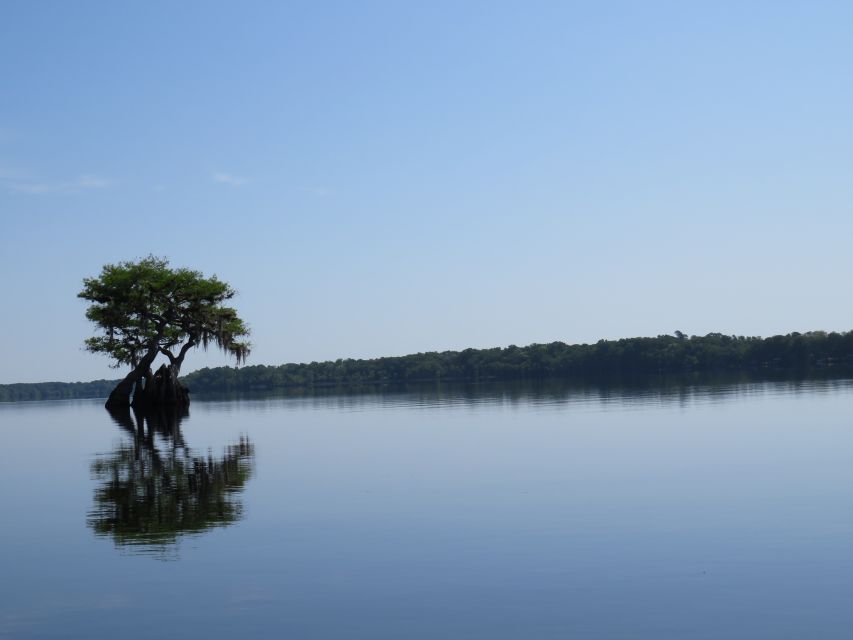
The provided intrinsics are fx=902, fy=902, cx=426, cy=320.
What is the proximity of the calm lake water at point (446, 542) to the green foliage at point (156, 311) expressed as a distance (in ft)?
137

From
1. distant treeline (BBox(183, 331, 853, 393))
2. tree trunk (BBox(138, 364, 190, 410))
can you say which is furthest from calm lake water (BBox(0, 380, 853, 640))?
distant treeline (BBox(183, 331, 853, 393))

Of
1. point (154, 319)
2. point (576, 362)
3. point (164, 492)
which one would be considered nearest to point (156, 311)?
point (154, 319)

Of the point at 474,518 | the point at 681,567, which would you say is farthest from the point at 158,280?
the point at 681,567

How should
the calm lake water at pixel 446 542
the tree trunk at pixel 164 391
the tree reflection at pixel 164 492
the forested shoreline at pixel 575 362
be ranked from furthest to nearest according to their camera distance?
the forested shoreline at pixel 575 362
the tree trunk at pixel 164 391
the tree reflection at pixel 164 492
the calm lake water at pixel 446 542

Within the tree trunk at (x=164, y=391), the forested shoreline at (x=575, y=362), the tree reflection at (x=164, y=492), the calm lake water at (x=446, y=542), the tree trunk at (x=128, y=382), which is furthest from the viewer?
the forested shoreline at (x=575, y=362)

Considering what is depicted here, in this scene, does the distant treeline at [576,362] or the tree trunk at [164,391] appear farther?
the distant treeline at [576,362]

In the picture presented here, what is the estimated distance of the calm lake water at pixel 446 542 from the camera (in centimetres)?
859

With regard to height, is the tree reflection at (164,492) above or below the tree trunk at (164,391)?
below

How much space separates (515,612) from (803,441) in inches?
684

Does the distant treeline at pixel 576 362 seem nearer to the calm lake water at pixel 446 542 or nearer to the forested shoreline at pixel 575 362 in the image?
the forested shoreline at pixel 575 362

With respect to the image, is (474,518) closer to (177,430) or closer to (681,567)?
(681,567)

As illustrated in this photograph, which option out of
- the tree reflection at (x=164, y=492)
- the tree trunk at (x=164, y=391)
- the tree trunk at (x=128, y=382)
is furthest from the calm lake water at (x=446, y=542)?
the tree trunk at (x=128, y=382)

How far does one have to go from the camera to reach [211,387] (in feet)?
645

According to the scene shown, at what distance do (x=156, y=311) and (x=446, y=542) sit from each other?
58.6 meters
